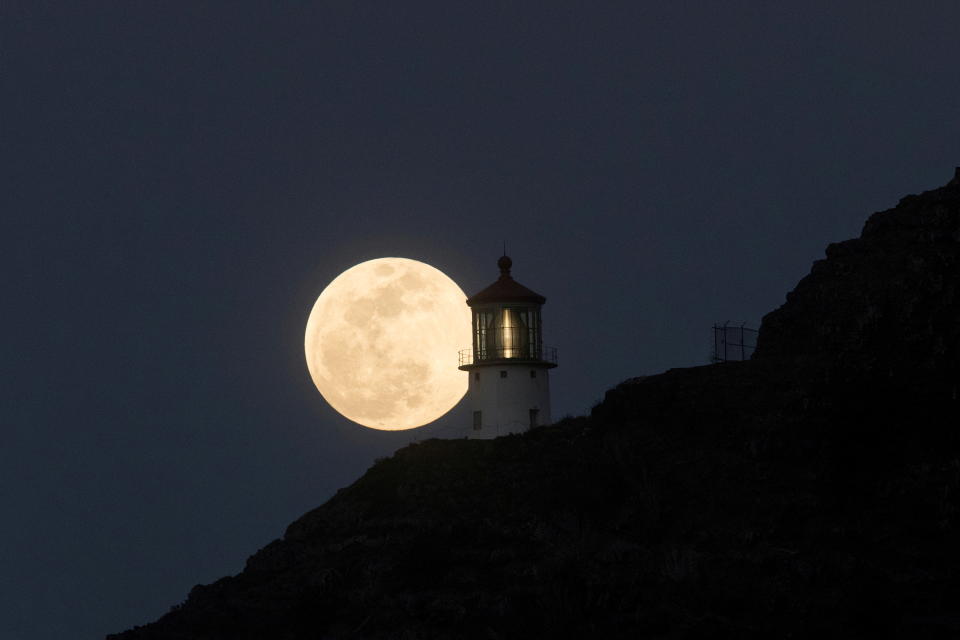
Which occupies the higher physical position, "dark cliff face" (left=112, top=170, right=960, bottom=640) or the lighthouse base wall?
the lighthouse base wall

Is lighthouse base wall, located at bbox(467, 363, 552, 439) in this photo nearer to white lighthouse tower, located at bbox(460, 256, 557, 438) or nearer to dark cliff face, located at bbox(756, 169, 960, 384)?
white lighthouse tower, located at bbox(460, 256, 557, 438)

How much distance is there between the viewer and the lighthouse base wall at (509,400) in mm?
56844

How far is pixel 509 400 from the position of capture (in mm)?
57188

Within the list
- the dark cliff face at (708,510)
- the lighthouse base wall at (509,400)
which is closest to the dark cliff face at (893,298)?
the dark cliff face at (708,510)

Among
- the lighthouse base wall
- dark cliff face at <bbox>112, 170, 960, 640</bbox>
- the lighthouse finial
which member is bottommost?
dark cliff face at <bbox>112, 170, 960, 640</bbox>

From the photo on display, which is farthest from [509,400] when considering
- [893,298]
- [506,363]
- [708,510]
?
[893,298]

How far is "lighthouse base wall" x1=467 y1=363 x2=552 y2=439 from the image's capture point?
56.8 meters

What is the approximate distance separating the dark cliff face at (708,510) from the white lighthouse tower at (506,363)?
15.1 feet

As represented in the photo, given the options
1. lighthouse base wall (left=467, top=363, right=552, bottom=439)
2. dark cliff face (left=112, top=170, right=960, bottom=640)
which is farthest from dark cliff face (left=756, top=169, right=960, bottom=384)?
lighthouse base wall (left=467, top=363, right=552, bottom=439)

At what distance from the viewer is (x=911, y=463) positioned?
1646 inches

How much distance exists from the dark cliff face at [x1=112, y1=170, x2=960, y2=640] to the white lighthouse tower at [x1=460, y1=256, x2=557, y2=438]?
4.60m

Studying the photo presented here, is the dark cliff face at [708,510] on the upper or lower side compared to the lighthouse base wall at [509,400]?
lower

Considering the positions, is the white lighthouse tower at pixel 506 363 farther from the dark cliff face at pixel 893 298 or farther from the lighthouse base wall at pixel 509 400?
the dark cliff face at pixel 893 298

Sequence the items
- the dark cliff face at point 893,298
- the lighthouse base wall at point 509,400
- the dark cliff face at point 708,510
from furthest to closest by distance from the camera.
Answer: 1. the lighthouse base wall at point 509,400
2. the dark cliff face at point 893,298
3. the dark cliff face at point 708,510
